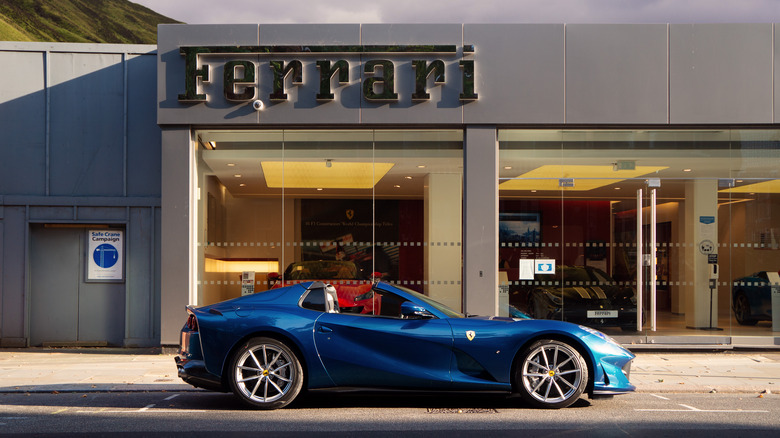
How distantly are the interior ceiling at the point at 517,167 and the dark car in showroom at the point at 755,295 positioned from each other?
1.41 metres

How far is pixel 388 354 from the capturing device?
6.96 meters

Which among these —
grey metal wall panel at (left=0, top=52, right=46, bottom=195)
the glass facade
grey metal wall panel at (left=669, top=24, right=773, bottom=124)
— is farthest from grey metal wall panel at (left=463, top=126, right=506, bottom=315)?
grey metal wall panel at (left=0, top=52, right=46, bottom=195)

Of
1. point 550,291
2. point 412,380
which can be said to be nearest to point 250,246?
point 550,291

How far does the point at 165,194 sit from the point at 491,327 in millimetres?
6991

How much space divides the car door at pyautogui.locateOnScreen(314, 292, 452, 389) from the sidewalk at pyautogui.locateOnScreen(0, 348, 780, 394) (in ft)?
8.58

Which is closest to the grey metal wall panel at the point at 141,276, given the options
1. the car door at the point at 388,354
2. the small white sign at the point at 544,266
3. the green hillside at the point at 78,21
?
the small white sign at the point at 544,266

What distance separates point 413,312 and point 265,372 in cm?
153

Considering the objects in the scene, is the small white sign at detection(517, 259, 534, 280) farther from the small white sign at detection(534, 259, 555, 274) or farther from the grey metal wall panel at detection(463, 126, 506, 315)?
the grey metal wall panel at detection(463, 126, 506, 315)

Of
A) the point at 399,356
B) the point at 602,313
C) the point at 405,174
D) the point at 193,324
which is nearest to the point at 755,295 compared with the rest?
the point at 602,313

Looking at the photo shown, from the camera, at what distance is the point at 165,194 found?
1205 centimetres

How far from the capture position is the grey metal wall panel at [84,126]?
12961 mm

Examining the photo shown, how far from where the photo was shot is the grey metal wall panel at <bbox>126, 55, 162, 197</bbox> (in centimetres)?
1297

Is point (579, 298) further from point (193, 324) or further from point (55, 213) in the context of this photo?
point (55, 213)

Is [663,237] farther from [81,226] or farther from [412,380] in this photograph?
[81,226]
